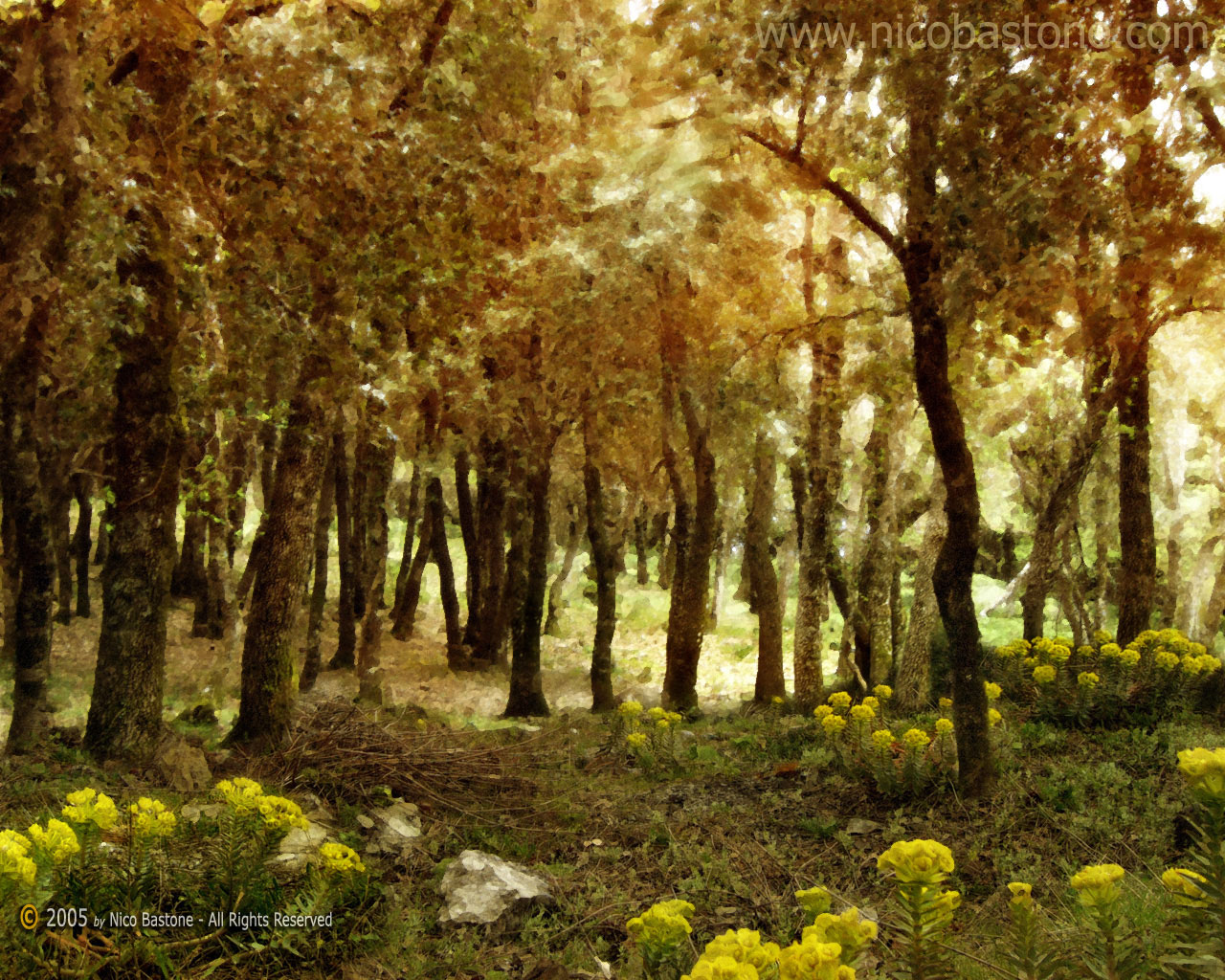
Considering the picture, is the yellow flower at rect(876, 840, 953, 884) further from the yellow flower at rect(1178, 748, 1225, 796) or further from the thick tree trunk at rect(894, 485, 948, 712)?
the thick tree trunk at rect(894, 485, 948, 712)

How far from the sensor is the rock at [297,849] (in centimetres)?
484

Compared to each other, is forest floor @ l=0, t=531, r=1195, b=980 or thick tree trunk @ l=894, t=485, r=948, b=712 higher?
thick tree trunk @ l=894, t=485, r=948, b=712

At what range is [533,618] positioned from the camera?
45.4 ft

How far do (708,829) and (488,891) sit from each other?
6.89 ft

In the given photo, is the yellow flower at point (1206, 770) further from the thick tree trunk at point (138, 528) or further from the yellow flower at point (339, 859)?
the thick tree trunk at point (138, 528)

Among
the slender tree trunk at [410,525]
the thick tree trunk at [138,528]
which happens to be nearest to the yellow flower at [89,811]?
the thick tree trunk at [138,528]

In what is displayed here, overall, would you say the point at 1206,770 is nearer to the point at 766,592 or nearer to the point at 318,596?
the point at 766,592

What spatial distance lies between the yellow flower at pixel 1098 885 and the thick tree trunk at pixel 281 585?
736cm

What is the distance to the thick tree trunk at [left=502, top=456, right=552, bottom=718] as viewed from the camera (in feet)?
45.2

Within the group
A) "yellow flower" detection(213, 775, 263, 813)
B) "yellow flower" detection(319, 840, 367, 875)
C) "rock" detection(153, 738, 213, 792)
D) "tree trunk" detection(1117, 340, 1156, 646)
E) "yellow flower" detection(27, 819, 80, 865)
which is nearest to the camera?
"yellow flower" detection(27, 819, 80, 865)

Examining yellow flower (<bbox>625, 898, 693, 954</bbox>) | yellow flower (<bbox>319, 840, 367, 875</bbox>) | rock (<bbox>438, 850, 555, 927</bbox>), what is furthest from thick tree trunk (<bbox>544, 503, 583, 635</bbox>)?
yellow flower (<bbox>625, 898, 693, 954</bbox>)

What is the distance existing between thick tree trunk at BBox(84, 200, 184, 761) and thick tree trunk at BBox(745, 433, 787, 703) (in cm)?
881

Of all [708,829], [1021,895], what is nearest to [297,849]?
[708,829]

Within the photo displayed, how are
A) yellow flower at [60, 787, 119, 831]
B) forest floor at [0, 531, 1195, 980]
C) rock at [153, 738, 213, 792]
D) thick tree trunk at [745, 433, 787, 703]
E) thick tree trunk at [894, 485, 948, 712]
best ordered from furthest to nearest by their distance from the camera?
thick tree trunk at [745, 433, 787, 703], thick tree trunk at [894, 485, 948, 712], rock at [153, 738, 213, 792], forest floor at [0, 531, 1195, 980], yellow flower at [60, 787, 119, 831]
